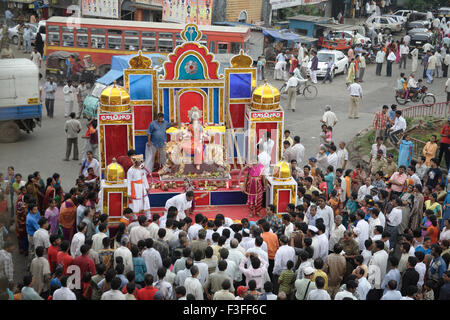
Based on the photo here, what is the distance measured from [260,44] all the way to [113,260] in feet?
72.9

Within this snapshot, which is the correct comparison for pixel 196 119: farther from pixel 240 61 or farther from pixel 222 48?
pixel 222 48

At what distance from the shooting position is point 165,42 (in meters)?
26.1

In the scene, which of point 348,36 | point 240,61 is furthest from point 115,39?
point 348,36

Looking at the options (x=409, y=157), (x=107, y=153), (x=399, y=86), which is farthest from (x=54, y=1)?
(x=409, y=157)

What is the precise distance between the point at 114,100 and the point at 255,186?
3659 millimetres

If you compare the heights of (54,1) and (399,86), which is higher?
(54,1)

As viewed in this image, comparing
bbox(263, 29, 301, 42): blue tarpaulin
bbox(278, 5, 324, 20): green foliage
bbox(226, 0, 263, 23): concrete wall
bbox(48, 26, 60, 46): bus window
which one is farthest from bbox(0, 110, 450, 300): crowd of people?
bbox(278, 5, 324, 20): green foliage

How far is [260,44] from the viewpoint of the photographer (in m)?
30.3

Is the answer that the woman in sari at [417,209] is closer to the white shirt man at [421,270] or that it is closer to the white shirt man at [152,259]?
the white shirt man at [421,270]

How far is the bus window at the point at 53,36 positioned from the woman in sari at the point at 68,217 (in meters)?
16.3

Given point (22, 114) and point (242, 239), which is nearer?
point (242, 239)

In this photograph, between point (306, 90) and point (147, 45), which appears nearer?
point (306, 90)

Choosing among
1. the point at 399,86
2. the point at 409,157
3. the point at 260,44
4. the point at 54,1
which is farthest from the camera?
the point at 54,1

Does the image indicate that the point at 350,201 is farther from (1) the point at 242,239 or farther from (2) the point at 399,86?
(2) the point at 399,86
